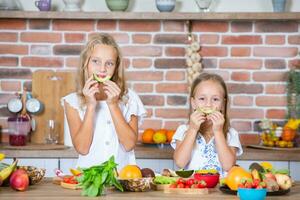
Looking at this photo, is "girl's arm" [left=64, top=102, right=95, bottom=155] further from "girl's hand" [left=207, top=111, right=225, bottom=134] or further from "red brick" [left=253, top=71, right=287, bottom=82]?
"red brick" [left=253, top=71, right=287, bottom=82]

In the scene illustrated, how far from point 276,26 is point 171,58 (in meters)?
0.72

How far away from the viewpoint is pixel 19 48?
15.4 feet

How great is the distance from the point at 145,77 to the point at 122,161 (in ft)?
4.08

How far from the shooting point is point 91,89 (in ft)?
11.0

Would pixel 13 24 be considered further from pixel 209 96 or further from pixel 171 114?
pixel 209 96

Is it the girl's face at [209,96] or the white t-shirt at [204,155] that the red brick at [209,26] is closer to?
the girl's face at [209,96]

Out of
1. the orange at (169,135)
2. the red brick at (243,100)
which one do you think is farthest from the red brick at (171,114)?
the red brick at (243,100)

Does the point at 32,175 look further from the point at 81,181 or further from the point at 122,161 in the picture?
the point at 122,161

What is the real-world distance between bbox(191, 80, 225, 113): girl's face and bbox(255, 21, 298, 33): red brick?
3.99 feet

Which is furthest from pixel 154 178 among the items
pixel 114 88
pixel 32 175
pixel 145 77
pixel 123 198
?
pixel 145 77

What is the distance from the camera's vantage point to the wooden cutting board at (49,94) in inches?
182

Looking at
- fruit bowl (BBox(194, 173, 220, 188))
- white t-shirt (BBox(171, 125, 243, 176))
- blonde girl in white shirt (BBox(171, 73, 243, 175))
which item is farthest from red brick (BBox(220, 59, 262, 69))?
fruit bowl (BBox(194, 173, 220, 188))

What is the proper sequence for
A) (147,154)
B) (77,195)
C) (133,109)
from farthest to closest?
(147,154)
(133,109)
(77,195)

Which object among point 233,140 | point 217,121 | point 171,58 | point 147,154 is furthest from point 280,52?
point 217,121
